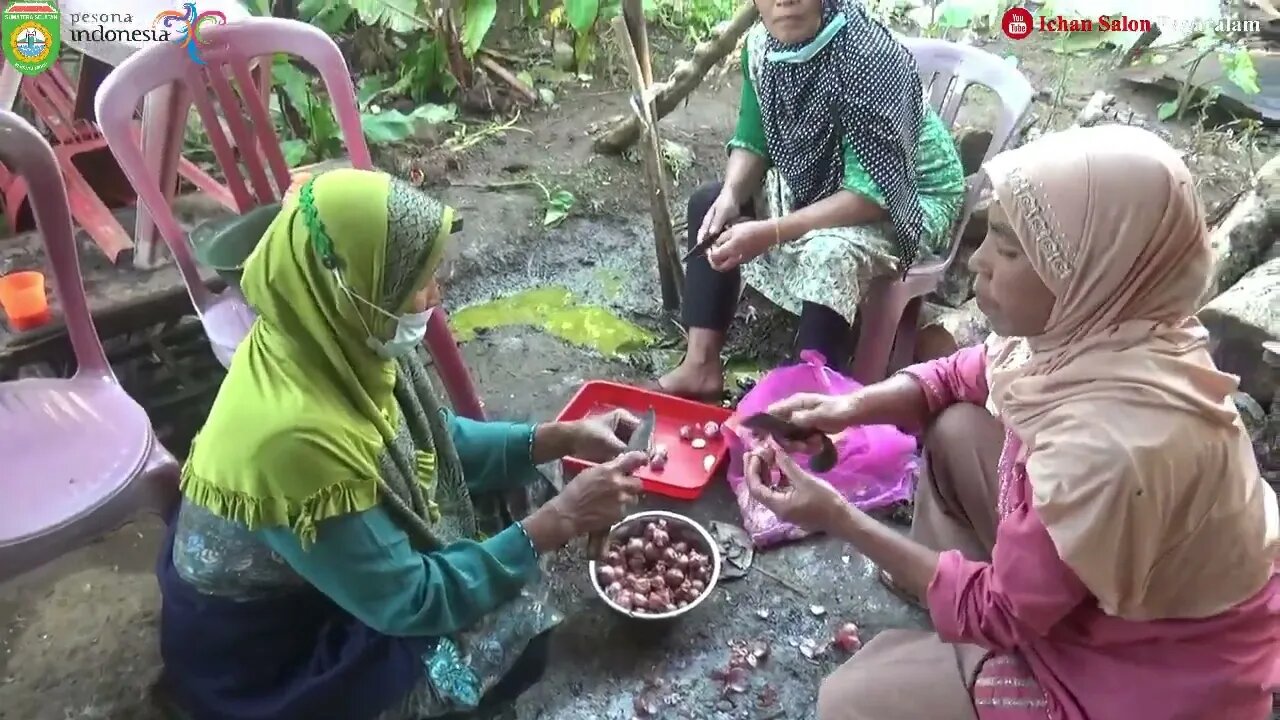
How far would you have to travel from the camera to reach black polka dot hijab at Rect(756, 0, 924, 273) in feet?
7.93

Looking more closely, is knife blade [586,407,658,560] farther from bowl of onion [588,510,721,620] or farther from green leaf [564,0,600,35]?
green leaf [564,0,600,35]

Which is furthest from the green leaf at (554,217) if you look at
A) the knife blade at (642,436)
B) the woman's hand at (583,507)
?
the woman's hand at (583,507)

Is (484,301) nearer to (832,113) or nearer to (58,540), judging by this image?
(832,113)

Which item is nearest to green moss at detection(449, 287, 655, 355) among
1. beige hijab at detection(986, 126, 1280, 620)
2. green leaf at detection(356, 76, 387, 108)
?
green leaf at detection(356, 76, 387, 108)

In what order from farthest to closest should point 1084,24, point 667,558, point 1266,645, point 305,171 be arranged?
point 1084,24 → point 305,171 → point 667,558 → point 1266,645

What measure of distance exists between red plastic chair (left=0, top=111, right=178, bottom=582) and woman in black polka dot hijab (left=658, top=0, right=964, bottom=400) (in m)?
1.42

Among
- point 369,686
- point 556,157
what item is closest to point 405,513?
point 369,686

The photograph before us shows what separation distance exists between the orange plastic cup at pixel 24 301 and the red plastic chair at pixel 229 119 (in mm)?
380

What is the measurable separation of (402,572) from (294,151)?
2616mm

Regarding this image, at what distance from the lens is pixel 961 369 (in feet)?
6.20

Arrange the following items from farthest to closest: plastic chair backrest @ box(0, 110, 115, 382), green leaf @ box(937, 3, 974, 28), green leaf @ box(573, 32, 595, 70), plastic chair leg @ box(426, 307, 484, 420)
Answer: green leaf @ box(573, 32, 595, 70), green leaf @ box(937, 3, 974, 28), plastic chair leg @ box(426, 307, 484, 420), plastic chair backrest @ box(0, 110, 115, 382)

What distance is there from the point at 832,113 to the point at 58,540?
6.35 ft

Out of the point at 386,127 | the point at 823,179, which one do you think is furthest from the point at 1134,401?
the point at 386,127

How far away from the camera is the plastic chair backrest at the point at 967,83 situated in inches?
104
